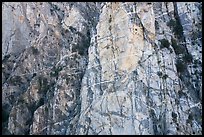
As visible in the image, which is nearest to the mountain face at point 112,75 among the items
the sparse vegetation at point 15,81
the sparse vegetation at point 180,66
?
the sparse vegetation at point 180,66

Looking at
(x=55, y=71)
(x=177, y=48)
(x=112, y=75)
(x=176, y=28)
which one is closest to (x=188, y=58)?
(x=177, y=48)

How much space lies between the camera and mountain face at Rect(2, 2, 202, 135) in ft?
160

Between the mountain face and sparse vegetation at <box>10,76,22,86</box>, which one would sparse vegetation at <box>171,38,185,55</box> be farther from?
sparse vegetation at <box>10,76,22,86</box>

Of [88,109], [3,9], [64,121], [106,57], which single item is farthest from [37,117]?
[3,9]

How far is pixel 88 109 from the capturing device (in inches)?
2014

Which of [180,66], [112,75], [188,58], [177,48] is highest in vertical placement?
[177,48]

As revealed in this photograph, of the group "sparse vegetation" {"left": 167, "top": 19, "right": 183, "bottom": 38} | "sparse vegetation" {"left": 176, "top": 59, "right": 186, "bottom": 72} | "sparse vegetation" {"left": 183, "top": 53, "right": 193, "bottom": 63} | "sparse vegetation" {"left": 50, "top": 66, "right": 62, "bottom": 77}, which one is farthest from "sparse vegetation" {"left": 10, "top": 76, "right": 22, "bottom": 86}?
"sparse vegetation" {"left": 183, "top": 53, "right": 193, "bottom": 63}

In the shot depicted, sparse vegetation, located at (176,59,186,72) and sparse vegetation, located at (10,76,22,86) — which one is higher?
sparse vegetation, located at (10,76,22,86)

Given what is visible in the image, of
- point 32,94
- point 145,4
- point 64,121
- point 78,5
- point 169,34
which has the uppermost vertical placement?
point 78,5

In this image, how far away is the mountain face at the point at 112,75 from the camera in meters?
48.9

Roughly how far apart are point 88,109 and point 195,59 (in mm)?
14536

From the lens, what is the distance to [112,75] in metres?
52.1

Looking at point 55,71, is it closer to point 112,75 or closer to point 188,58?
point 112,75

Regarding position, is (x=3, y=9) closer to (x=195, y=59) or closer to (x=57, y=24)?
(x=57, y=24)
